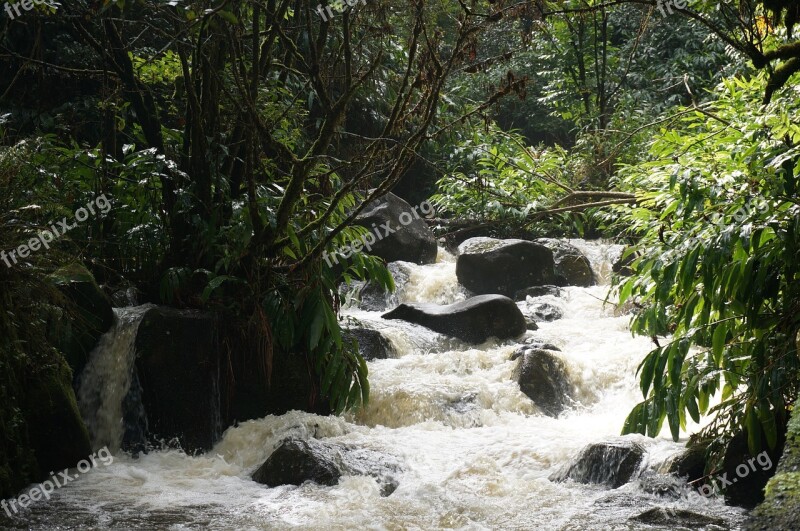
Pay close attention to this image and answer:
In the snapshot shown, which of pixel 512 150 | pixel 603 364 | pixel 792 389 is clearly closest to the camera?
pixel 792 389

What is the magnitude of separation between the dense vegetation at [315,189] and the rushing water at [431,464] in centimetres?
50

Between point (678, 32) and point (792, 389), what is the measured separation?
51.4 feet

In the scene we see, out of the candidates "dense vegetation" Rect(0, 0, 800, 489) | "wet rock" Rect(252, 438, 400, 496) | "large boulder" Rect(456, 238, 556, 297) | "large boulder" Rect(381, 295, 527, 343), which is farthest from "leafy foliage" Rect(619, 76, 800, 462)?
"large boulder" Rect(456, 238, 556, 297)

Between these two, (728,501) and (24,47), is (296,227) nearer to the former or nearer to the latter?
(728,501)

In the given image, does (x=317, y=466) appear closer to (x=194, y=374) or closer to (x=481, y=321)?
(x=194, y=374)

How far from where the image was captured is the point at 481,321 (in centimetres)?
968

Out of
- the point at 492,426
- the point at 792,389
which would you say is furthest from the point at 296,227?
the point at 792,389

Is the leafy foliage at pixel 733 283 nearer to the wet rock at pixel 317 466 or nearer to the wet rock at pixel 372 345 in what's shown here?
the wet rock at pixel 317 466

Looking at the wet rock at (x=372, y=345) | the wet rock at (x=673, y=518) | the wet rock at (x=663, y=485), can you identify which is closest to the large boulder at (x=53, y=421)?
the wet rock at (x=372, y=345)

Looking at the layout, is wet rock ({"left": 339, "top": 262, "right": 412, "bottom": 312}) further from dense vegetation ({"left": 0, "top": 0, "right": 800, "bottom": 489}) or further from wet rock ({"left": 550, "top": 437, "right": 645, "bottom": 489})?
wet rock ({"left": 550, "top": 437, "right": 645, "bottom": 489})

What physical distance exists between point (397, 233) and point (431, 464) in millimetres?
7449

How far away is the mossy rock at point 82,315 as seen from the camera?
5.74 meters

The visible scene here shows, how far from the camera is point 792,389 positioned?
13.6 feet

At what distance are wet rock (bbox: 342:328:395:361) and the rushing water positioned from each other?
15 centimetres
